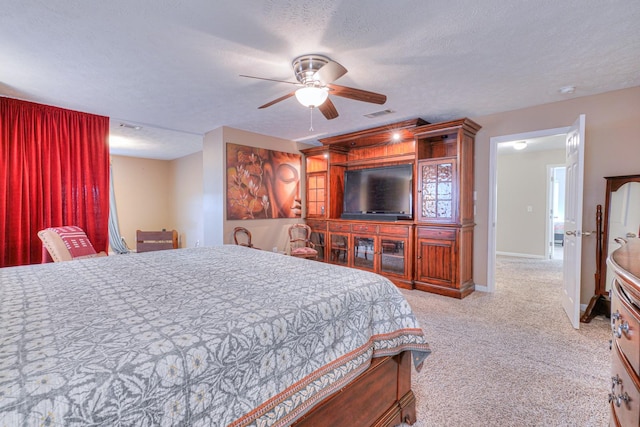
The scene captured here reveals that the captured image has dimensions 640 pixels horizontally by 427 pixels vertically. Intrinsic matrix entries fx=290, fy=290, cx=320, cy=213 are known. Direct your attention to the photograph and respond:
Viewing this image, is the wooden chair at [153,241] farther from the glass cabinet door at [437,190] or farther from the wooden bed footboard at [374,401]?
the wooden bed footboard at [374,401]

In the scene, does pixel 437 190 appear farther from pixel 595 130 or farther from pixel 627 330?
pixel 627 330

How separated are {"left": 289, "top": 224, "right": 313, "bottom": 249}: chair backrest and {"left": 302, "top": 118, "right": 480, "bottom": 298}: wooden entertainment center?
0.28 m

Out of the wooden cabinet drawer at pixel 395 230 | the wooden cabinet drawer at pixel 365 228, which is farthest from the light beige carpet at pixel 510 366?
the wooden cabinet drawer at pixel 365 228

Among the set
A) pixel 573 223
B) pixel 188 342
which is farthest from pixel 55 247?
pixel 573 223

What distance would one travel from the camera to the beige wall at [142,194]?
22.7ft

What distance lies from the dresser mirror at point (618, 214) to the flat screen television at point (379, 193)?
2.12m

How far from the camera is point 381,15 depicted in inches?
73.9

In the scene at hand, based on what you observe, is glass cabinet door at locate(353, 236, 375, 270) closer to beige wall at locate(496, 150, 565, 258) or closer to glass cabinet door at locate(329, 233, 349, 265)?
glass cabinet door at locate(329, 233, 349, 265)

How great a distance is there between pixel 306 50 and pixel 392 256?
10.2 feet

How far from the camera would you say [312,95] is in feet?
7.63

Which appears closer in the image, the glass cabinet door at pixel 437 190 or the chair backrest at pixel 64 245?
the chair backrest at pixel 64 245

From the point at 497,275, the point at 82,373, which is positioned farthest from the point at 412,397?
the point at 497,275

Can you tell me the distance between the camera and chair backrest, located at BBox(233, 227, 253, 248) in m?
4.68

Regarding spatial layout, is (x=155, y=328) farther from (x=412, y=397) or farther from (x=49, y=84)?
(x=49, y=84)
